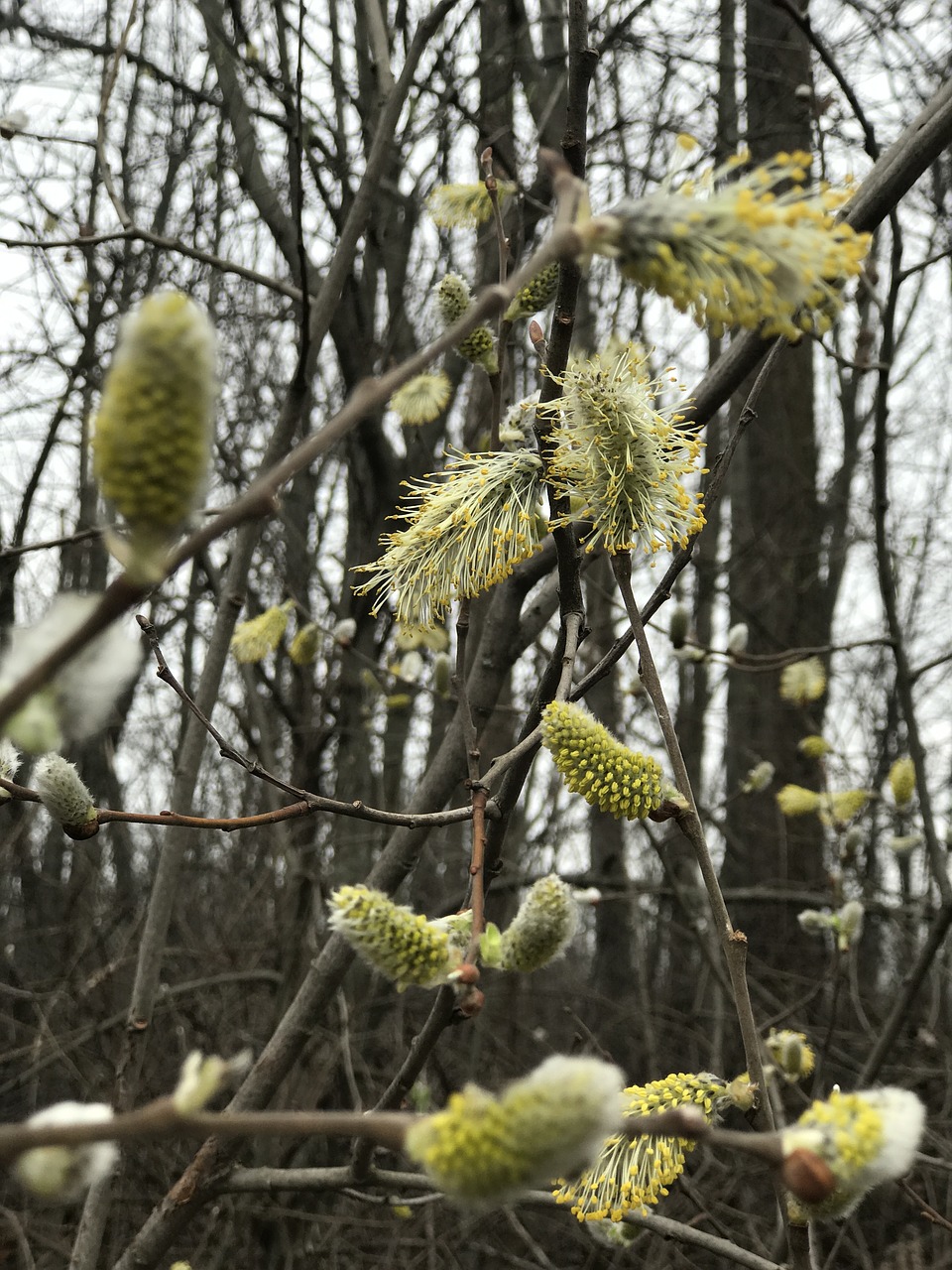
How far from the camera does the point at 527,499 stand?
1569mm

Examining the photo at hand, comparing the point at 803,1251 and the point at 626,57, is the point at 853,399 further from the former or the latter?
the point at 803,1251

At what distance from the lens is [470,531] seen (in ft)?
5.10

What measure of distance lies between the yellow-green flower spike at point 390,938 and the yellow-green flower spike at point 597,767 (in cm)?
31

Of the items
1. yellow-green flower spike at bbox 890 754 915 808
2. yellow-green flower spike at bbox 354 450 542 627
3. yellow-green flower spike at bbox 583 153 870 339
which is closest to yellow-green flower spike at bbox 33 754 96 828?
yellow-green flower spike at bbox 354 450 542 627

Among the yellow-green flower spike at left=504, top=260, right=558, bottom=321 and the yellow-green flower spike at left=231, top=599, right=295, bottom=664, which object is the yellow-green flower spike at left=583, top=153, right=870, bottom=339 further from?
the yellow-green flower spike at left=231, top=599, right=295, bottom=664

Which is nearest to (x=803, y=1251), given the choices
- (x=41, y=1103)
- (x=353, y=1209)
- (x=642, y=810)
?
(x=642, y=810)

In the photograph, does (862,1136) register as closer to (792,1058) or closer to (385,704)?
(792,1058)

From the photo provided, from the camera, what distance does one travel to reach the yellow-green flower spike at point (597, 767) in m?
1.25

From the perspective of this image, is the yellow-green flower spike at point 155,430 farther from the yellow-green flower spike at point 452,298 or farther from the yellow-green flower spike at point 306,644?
the yellow-green flower spike at point 306,644

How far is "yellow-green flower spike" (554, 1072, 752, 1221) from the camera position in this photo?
1.24 meters

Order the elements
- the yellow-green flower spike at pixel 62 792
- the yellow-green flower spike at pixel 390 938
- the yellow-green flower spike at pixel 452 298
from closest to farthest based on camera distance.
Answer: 1. the yellow-green flower spike at pixel 390 938
2. the yellow-green flower spike at pixel 62 792
3. the yellow-green flower spike at pixel 452 298

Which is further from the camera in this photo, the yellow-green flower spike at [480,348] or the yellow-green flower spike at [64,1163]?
the yellow-green flower spike at [480,348]

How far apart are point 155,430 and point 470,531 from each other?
0.97 m

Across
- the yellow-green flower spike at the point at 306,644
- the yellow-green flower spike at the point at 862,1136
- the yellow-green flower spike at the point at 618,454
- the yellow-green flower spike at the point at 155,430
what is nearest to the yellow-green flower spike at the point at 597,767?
the yellow-green flower spike at the point at 618,454
